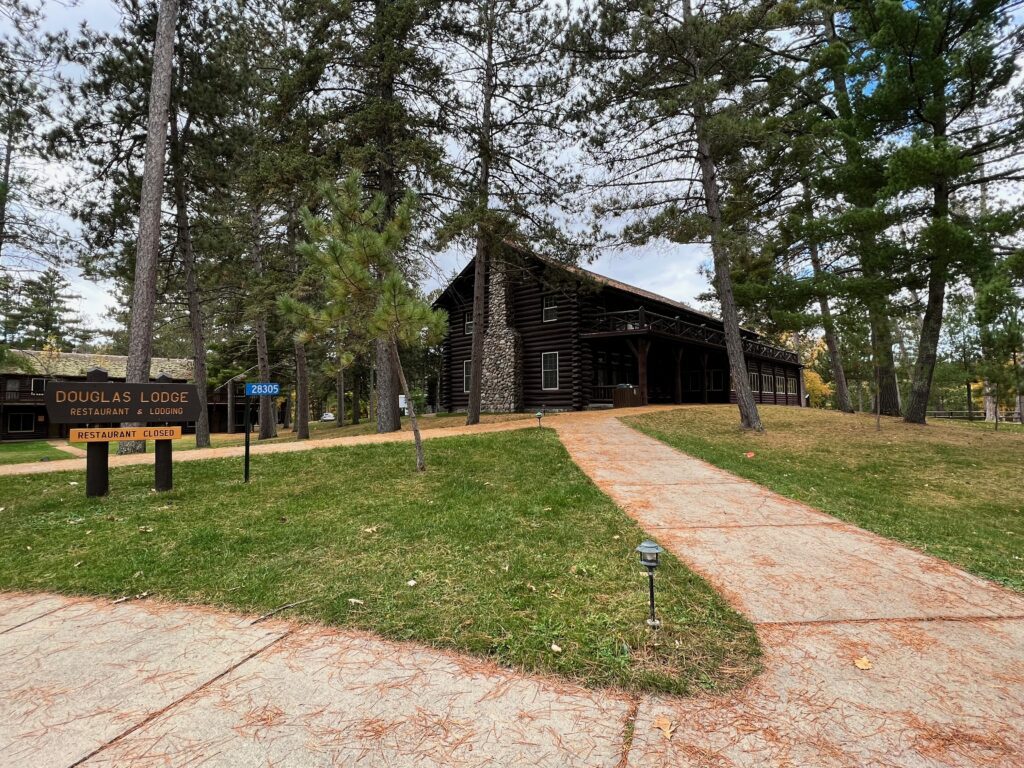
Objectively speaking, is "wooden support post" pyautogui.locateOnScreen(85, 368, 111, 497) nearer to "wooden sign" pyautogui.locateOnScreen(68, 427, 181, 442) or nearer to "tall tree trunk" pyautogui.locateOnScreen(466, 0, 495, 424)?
"wooden sign" pyautogui.locateOnScreen(68, 427, 181, 442)

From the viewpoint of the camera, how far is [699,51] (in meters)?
10.9

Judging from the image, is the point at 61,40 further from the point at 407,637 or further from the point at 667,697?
the point at 667,697

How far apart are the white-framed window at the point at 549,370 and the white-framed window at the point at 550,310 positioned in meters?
1.58

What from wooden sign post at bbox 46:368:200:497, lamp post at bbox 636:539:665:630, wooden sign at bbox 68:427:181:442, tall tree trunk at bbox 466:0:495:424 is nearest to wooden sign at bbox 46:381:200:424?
wooden sign post at bbox 46:368:200:497

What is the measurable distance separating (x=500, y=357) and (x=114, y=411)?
53.8 feet

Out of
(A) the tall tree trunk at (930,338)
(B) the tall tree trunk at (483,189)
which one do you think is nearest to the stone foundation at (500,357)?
(B) the tall tree trunk at (483,189)

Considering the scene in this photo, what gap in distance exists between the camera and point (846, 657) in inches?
102

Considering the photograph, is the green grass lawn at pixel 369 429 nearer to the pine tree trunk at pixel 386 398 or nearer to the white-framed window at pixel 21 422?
the pine tree trunk at pixel 386 398

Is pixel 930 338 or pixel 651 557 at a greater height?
pixel 930 338

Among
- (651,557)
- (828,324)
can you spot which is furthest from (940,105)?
(651,557)

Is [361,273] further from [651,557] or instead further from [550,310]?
[550,310]

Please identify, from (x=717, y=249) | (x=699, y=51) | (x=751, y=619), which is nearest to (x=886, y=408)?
(x=717, y=249)

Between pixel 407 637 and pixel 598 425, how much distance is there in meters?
10.8

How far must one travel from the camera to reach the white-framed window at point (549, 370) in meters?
20.9
